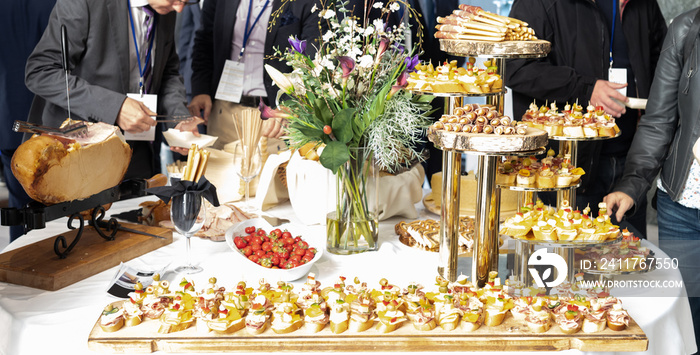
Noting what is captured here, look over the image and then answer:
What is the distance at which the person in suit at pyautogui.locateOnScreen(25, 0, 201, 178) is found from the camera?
2646mm

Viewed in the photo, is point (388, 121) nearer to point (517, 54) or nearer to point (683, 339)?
point (517, 54)

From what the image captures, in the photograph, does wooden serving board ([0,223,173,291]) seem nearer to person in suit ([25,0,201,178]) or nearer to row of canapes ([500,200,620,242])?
Answer: person in suit ([25,0,201,178])

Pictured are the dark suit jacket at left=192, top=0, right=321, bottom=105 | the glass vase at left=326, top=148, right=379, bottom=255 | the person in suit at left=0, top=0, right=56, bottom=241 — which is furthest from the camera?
the person in suit at left=0, top=0, right=56, bottom=241

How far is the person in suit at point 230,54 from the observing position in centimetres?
338

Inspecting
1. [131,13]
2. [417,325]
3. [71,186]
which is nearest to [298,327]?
[417,325]

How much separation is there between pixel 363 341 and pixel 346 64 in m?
0.72

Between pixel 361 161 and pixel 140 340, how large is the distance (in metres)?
0.78

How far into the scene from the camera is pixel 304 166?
2012mm

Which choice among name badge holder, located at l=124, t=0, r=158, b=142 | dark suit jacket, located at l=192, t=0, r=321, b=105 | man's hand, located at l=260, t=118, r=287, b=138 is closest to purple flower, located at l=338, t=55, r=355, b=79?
man's hand, located at l=260, t=118, r=287, b=138

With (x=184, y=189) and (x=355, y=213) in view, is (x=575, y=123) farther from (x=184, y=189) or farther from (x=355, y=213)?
(x=184, y=189)

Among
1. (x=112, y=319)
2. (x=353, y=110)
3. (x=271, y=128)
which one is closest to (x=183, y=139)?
(x=271, y=128)

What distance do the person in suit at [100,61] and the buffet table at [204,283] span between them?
751 mm

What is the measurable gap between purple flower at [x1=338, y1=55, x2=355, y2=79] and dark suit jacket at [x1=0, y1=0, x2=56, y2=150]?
229 cm

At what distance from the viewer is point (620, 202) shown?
83.2 inches
